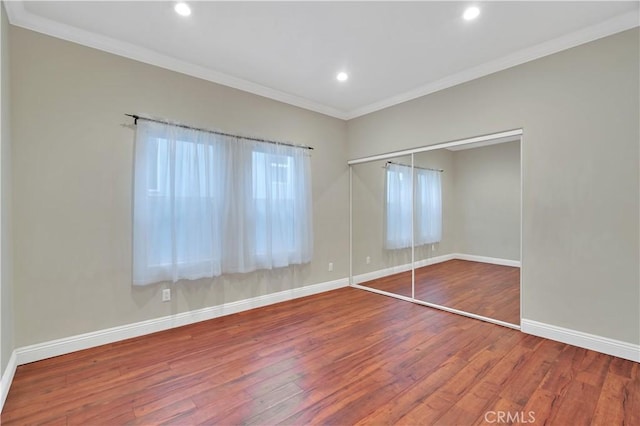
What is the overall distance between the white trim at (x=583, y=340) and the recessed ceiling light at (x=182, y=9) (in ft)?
13.7

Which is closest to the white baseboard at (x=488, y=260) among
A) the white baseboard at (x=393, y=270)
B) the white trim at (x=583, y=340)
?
the white baseboard at (x=393, y=270)

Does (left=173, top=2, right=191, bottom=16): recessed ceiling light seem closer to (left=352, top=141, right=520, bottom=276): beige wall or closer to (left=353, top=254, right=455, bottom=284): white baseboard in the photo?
(left=352, top=141, right=520, bottom=276): beige wall

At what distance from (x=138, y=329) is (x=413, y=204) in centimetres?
358

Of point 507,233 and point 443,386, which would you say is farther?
point 507,233

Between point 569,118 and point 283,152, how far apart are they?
3062 millimetres

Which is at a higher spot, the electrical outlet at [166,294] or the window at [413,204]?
the window at [413,204]

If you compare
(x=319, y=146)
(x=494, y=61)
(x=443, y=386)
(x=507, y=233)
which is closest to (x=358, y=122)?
(x=319, y=146)

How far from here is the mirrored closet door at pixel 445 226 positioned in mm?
3277

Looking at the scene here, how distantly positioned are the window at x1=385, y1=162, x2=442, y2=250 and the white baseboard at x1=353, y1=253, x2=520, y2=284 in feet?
0.85

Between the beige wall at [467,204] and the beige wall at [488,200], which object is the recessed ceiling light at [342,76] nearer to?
the beige wall at [467,204]

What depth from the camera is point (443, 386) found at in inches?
81.4

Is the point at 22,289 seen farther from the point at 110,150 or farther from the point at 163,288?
the point at 110,150

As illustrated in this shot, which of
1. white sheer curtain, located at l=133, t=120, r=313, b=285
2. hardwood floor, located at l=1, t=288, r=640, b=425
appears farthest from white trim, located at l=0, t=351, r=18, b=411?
white sheer curtain, located at l=133, t=120, r=313, b=285

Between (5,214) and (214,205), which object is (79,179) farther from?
(214,205)
